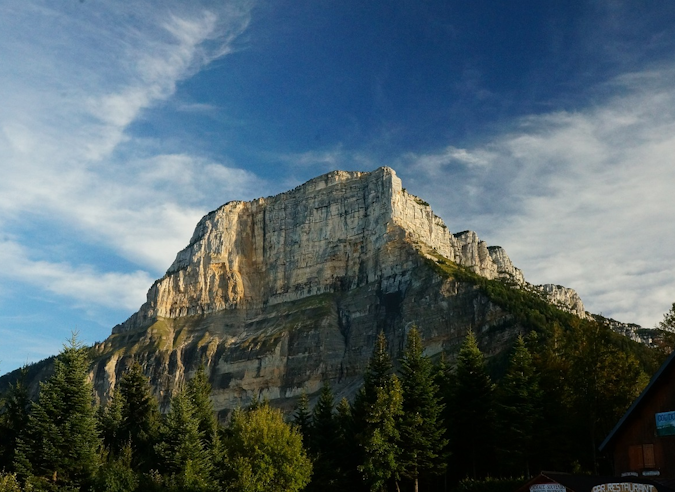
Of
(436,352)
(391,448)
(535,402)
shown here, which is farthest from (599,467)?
(436,352)

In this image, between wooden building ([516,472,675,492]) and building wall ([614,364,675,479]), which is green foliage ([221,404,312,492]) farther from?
wooden building ([516,472,675,492])

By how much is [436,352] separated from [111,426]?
356 feet

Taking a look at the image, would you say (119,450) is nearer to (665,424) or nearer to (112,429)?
(112,429)

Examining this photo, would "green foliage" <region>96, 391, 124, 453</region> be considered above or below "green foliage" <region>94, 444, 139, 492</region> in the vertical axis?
above

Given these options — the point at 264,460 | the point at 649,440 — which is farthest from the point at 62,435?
the point at 649,440

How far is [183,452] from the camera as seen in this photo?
4738 cm

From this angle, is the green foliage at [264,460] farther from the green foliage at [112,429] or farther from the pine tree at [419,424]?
the green foliage at [112,429]

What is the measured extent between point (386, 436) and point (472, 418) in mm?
8973

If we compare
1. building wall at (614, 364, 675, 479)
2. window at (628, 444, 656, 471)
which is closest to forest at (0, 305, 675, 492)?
building wall at (614, 364, 675, 479)

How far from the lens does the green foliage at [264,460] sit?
4659 centimetres

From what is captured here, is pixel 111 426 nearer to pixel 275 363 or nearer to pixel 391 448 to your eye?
pixel 391 448

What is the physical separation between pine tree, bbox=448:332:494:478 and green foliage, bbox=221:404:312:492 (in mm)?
12711

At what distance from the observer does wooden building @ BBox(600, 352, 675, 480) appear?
883 inches

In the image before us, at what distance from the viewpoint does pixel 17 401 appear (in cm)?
5634
